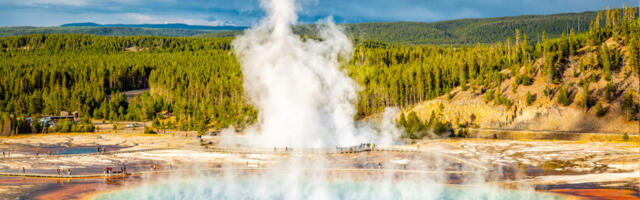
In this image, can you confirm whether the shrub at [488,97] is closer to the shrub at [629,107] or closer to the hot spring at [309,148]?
the shrub at [629,107]

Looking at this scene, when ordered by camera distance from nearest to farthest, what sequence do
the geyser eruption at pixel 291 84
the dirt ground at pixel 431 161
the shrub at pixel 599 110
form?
the dirt ground at pixel 431 161, the geyser eruption at pixel 291 84, the shrub at pixel 599 110

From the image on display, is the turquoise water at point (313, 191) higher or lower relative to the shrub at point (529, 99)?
lower

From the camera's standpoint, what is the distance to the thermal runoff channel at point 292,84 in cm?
6269

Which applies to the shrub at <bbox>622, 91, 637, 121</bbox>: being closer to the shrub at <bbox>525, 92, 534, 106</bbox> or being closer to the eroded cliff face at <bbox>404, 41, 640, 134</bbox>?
the eroded cliff face at <bbox>404, 41, 640, 134</bbox>

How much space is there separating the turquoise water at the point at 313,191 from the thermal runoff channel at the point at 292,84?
56.8 feet

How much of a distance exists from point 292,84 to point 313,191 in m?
22.6

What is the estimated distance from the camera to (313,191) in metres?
42.2

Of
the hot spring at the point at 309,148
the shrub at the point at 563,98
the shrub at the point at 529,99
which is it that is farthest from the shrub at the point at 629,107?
the hot spring at the point at 309,148

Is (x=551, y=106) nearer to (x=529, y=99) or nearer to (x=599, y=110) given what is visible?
(x=529, y=99)

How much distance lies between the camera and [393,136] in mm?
77438

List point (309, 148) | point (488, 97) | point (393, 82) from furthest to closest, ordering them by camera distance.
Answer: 1. point (393, 82)
2. point (488, 97)
3. point (309, 148)

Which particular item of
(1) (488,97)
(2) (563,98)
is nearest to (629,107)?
(2) (563,98)

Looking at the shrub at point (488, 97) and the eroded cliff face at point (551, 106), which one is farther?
the shrub at point (488, 97)

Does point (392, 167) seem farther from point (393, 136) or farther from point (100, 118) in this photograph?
point (100, 118)
